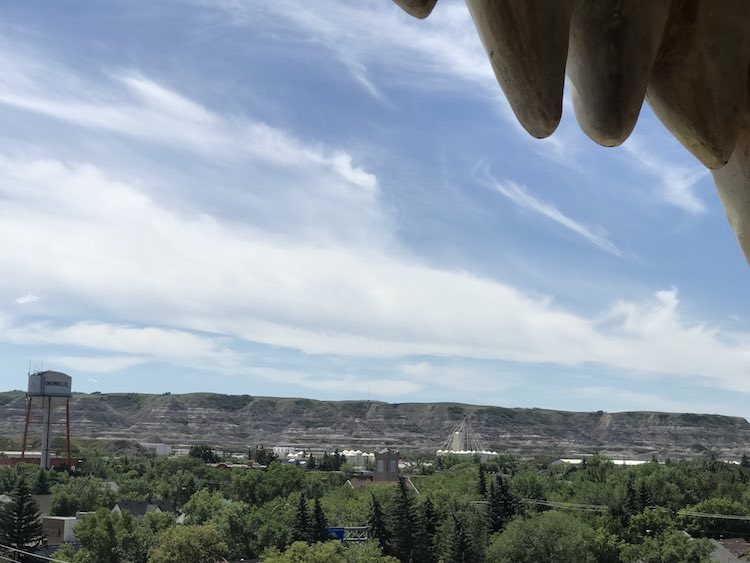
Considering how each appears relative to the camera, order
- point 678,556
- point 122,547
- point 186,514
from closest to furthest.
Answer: point 678,556, point 122,547, point 186,514

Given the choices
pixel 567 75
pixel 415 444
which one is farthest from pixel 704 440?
pixel 567 75

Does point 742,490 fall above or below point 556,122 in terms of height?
below

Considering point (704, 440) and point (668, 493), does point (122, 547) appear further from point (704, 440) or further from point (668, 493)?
point (704, 440)

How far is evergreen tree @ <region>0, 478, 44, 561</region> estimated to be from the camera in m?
44.7

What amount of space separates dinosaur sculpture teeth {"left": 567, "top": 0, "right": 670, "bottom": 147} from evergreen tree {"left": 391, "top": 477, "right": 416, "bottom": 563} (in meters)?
43.3

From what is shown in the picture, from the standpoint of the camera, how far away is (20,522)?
148 ft

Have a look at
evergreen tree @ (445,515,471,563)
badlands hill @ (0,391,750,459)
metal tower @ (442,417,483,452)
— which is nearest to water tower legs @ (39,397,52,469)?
evergreen tree @ (445,515,471,563)

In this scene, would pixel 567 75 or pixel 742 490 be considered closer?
pixel 567 75

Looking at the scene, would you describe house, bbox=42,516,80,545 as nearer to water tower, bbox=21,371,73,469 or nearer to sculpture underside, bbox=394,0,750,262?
water tower, bbox=21,371,73,469

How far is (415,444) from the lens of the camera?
593ft

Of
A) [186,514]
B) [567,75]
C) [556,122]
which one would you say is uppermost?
[567,75]

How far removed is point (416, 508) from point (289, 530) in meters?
6.43

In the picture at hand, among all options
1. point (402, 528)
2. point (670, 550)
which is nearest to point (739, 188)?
point (670, 550)

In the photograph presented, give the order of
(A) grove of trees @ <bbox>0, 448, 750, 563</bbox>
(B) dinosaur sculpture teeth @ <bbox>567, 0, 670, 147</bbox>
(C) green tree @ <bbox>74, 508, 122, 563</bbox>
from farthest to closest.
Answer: (C) green tree @ <bbox>74, 508, 122, 563</bbox>, (A) grove of trees @ <bbox>0, 448, 750, 563</bbox>, (B) dinosaur sculpture teeth @ <bbox>567, 0, 670, 147</bbox>
